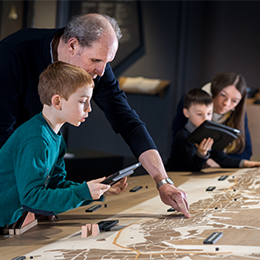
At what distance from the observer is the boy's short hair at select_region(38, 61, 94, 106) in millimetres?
1231

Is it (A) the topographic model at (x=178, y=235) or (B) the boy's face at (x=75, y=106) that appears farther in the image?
(B) the boy's face at (x=75, y=106)

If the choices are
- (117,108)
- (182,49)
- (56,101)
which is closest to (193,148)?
(117,108)

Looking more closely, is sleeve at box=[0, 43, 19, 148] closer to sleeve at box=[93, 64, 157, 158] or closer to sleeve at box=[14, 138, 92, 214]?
sleeve at box=[93, 64, 157, 158]

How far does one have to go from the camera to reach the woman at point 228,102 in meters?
2.82

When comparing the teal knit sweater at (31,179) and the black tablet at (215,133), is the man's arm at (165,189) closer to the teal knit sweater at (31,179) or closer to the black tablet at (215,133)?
the teal knit sweater at (31,179)

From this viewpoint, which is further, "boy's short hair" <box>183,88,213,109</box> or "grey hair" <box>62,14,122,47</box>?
"boy's short hair" <box>183,88,213,109</box>

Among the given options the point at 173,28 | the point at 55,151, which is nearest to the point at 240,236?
the point at 55,151

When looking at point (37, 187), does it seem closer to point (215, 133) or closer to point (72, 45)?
point (72, 45)

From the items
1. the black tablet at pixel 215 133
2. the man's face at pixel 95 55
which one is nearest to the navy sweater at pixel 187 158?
the black tablet at pixel 215 133

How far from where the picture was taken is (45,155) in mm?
1174

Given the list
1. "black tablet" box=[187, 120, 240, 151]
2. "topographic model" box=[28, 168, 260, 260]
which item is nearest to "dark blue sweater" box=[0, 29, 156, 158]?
"topographic model" box=[28, 168, 260, 260]

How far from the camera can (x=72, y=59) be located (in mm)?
1505

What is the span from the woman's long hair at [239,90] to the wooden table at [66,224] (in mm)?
1096

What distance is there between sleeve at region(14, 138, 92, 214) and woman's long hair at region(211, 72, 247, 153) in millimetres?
1913
